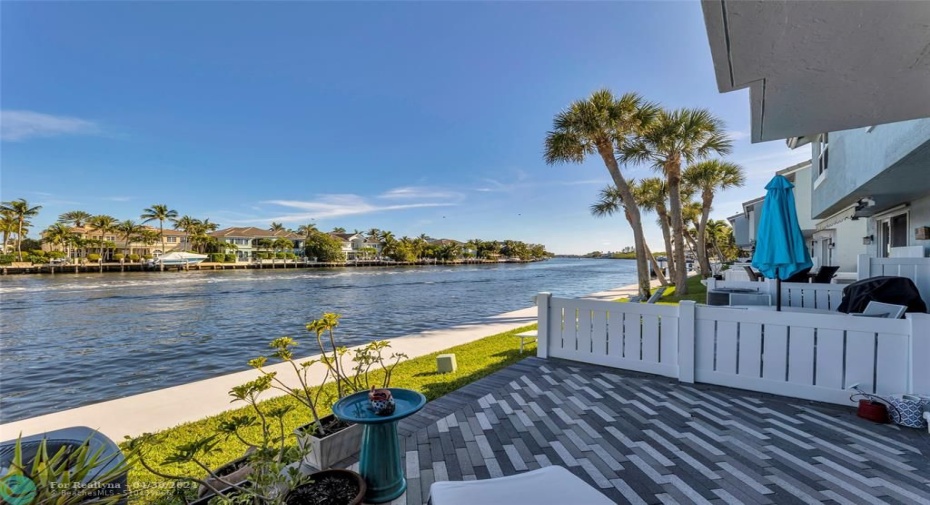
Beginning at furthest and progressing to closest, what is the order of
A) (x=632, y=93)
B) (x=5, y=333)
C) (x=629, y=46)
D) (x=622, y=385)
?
(x=5, y=333) < (x=632, y=93) < (x=629, y=46) < (x=622, y=385)

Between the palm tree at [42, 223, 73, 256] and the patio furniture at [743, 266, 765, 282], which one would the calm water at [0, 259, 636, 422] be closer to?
the patio furniture at [743, 266, 765, 282]

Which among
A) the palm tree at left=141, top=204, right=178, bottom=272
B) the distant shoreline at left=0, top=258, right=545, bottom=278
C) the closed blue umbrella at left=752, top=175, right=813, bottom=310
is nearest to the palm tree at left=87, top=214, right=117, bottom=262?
the palm tree at left=141, top=204, right=178, bottom=272

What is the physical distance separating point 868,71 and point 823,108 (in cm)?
61

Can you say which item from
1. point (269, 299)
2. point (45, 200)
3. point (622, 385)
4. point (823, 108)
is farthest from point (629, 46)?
point (45, 200)

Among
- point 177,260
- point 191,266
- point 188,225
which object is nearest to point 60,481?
point 177,260

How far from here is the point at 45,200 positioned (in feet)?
165

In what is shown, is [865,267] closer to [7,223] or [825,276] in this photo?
[825,276]

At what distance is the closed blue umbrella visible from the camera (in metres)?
4.73

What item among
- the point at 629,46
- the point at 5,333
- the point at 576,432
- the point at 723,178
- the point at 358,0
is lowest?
the point at 5,333

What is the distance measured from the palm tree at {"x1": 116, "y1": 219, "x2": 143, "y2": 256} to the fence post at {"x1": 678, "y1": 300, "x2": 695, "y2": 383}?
77295 mm

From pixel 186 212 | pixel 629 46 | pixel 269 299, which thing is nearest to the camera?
pixel 629 46

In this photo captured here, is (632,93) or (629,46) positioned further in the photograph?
(632,93)

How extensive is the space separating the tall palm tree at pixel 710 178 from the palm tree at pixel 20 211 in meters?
71.5

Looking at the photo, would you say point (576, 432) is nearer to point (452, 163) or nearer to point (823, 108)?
point (823, 108)
